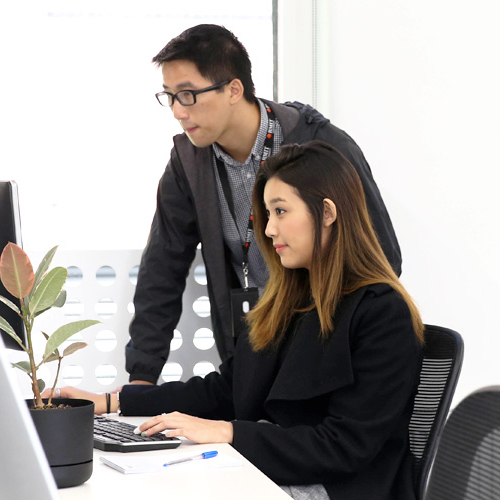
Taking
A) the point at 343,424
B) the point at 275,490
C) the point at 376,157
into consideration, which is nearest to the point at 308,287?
the point at 343,424

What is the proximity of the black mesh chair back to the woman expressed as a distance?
0.61m

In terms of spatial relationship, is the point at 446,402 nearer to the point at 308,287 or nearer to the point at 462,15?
the point at 308,287

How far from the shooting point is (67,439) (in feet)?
3.30

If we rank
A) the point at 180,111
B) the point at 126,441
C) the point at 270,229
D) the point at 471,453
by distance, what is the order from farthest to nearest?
the point at 180,111
the point at 270,229
the point at 126,441
the point at 471,453

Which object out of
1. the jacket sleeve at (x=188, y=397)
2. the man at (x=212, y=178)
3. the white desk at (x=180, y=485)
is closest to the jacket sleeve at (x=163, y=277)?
the man at (x=212, y=178)

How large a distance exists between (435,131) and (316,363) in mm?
1590

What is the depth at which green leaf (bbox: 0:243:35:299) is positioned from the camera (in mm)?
912

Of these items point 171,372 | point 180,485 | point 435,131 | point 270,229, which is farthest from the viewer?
point 435,131

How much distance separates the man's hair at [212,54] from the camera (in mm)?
2156

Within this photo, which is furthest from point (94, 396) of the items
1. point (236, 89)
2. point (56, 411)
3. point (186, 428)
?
point (236, 89)

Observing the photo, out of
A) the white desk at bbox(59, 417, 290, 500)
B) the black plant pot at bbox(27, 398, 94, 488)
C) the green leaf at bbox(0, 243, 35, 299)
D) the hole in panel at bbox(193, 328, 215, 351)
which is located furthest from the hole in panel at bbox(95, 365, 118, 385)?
the green leaf at bbox(0, 243, 35, 299)

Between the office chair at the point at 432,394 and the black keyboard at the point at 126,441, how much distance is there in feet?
1.46

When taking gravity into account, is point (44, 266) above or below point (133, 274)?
above

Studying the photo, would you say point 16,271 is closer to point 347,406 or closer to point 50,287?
point 50,287
